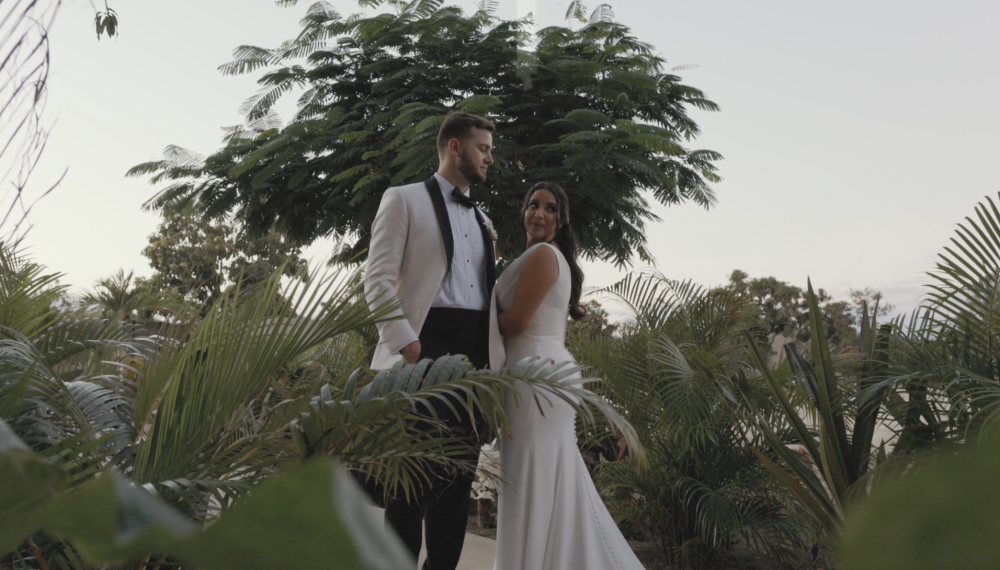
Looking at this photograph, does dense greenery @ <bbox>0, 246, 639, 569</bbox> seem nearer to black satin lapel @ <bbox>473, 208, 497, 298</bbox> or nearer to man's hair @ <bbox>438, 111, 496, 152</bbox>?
black satin lapel @ <bbox>473, 208, 497, 298</bbox>

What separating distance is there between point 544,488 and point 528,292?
0.84 m

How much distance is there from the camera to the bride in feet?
11.3

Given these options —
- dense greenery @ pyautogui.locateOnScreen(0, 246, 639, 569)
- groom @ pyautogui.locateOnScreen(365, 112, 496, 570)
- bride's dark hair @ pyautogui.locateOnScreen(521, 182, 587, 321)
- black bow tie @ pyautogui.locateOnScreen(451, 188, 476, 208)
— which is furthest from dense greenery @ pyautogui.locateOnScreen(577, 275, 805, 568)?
dense greenery @ pyautogui.locateOnScreen(0, 246, 639, 569)

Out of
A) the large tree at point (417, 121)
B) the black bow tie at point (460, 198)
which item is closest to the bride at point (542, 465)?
the black bow tie at point (460, 198)

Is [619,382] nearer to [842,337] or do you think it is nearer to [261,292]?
[261,292]

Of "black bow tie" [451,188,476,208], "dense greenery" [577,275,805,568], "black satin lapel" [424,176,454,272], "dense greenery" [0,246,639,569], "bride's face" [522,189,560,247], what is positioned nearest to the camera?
"dense greenery" [0,246,639,569]

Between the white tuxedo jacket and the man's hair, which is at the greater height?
the man's hair

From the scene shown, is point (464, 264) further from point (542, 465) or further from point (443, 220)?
point (542, 465)

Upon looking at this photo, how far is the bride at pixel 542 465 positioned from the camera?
344cm

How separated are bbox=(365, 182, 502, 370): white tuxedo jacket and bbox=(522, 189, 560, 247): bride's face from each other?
1.84 feet

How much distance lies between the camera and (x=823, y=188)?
63.8 ft

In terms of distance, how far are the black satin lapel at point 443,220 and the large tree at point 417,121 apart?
7111 mm

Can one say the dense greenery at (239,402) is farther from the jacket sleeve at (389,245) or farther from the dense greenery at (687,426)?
the dense greenery at (687,426)

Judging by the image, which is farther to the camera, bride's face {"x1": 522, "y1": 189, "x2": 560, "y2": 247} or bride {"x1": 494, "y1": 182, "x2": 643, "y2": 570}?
bride's face {"x1": 522, "y1": 189, "x2": 560, "y2": 247}
